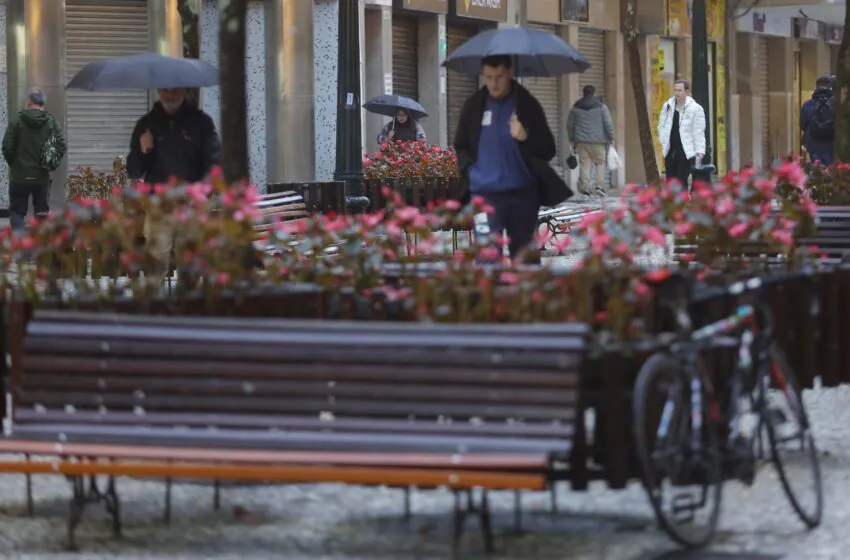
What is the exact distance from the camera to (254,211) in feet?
25.8

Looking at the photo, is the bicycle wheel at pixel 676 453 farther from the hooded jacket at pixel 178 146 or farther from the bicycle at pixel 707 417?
the hooded jacket at pixel 178 146

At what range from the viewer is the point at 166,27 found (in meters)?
28.6

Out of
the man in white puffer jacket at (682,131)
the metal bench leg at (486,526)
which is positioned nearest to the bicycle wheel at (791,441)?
the metal bench leg at (486,526)

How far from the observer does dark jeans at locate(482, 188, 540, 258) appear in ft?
37.7

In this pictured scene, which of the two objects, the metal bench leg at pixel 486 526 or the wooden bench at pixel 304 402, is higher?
the wooden bench at pixel 304 402

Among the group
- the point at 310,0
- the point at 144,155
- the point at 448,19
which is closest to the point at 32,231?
the point at 144,155

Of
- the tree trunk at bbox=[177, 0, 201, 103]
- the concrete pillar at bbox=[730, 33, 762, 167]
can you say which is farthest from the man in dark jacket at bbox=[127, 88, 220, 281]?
the concrete pillar at bbox=[730, 33, 762, 167]

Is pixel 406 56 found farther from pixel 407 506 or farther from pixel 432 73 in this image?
pixel 407 506

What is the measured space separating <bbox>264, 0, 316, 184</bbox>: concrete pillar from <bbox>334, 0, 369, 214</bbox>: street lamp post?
30.5 feet

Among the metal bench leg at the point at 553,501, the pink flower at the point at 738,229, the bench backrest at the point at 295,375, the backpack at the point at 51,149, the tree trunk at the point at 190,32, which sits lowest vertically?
the metal bench leg at the point at 553,501

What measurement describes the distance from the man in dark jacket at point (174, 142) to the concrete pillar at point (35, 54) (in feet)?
48.3

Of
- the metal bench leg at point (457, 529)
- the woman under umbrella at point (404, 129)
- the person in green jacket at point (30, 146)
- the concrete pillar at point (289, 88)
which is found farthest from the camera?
the concrete pillar at point (289, 88)

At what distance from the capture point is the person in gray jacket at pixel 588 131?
36688 millimetres

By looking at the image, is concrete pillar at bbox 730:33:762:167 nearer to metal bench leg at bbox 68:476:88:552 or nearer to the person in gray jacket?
the person in gray jacket
